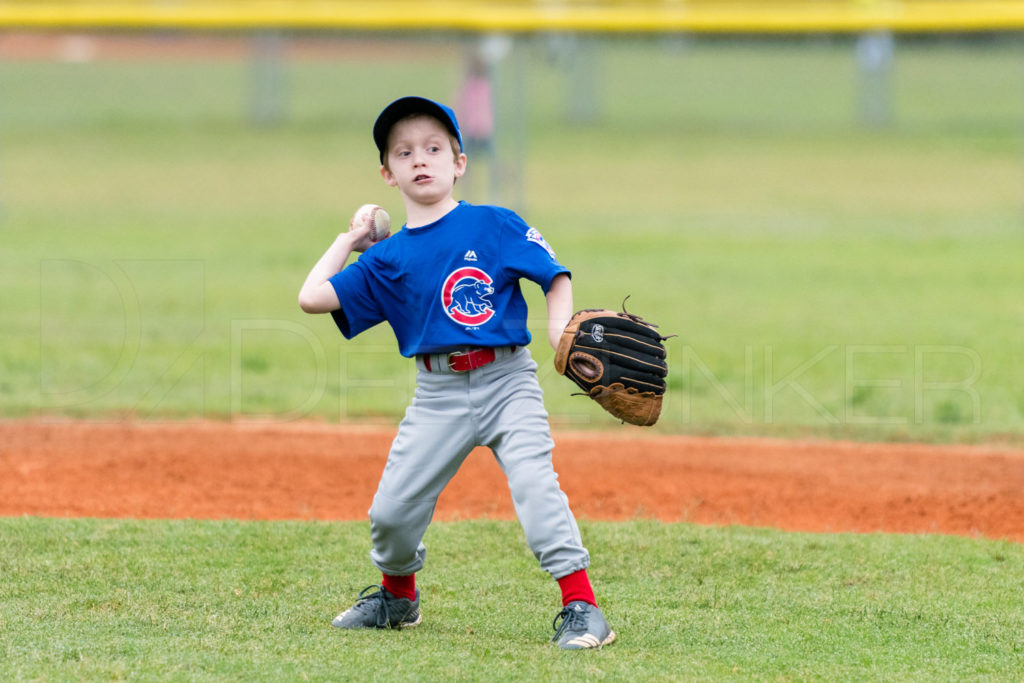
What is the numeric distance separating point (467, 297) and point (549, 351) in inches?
219

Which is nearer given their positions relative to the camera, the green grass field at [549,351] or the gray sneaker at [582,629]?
the gray sneaker at [582,629]

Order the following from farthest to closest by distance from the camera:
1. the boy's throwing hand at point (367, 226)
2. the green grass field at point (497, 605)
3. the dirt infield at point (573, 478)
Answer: the dirt infield at point (573, 478)
the boy's throwing hand at point (367, 226)
the green grass field at point (497, 605)

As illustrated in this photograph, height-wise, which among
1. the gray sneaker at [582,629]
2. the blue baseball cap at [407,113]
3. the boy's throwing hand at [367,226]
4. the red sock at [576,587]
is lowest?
the gray sneaker at [582,629]

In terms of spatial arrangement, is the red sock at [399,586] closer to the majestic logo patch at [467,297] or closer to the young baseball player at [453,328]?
the young baseball player at [453,328]

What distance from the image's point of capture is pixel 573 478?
6027mm

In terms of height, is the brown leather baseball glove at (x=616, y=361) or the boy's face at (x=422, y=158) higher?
the boy's face at (x=422, y=158)

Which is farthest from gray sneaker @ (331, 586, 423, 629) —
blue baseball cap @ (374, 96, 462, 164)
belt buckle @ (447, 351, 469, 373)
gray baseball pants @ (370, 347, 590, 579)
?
blue baseball cap @ (374, 96, 462, 164)

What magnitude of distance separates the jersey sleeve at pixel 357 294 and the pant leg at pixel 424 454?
Answer: 0.75ft

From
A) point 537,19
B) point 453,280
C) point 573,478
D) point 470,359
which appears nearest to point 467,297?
point 453,280

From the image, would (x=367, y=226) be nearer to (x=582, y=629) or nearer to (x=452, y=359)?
(x=452, y=359)

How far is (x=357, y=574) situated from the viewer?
4488 millimetres

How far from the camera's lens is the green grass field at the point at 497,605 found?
345 cm

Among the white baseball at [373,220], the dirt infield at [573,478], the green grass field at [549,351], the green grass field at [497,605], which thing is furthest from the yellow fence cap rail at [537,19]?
the white baseball at [373,220]

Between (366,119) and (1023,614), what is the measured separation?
21.9 meters
